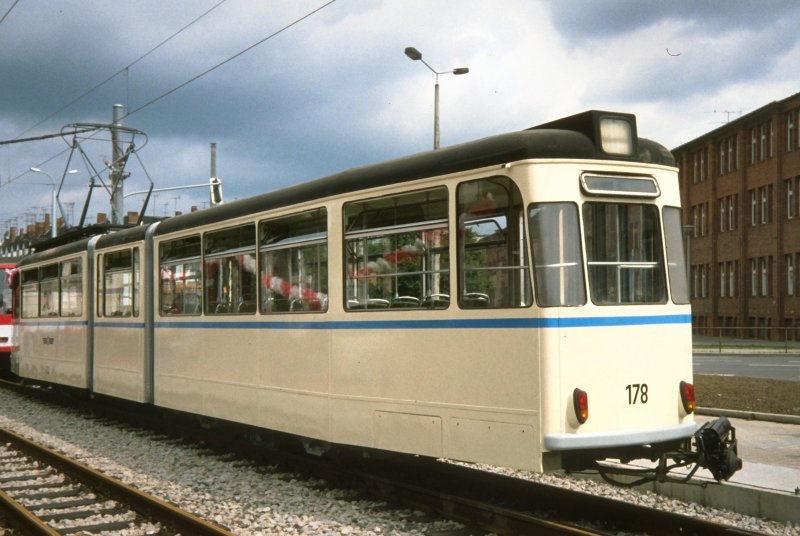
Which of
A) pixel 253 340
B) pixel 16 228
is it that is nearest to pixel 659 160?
pixel 253 340

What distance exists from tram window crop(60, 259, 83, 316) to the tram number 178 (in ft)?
37.9

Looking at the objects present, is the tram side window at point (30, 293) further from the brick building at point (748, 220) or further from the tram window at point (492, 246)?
the brick building at point (748, 220)

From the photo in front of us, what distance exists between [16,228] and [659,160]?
434 feet

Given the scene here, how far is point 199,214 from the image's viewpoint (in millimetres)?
12305

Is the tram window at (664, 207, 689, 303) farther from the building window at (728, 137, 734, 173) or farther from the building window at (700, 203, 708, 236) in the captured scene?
the building window at (700, 203, 708, 236)

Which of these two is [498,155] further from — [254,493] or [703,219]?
[703,219]

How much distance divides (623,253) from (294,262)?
142 inches

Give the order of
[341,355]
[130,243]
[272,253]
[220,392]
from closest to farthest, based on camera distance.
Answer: [341,355] → [272,253] → [220,392] → [130,243]

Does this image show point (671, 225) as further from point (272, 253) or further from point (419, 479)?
point (272, 253)

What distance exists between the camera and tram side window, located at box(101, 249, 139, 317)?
14258mm

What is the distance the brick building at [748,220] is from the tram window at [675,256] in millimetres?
33505

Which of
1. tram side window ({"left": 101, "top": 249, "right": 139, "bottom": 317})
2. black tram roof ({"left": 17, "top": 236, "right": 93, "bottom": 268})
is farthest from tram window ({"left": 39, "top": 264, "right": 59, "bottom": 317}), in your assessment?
tram side window ({"left": 101, "top": 249, "right": 139, "bottom": 317})

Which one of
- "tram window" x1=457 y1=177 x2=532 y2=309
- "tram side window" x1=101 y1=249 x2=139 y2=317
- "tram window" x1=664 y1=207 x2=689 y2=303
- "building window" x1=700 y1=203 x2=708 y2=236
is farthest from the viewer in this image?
"building window" x1=700 y1=203 x2=708 y2=236

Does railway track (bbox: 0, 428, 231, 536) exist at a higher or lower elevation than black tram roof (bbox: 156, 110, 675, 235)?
lower
